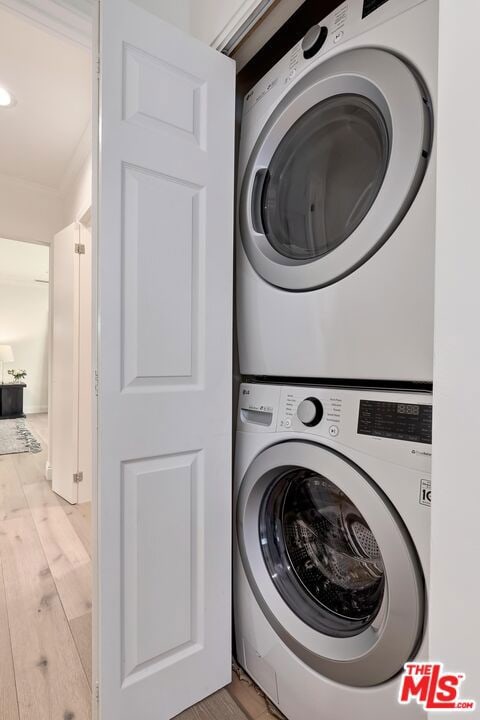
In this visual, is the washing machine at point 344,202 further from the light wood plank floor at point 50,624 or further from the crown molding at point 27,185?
the crown molding at point 27,185

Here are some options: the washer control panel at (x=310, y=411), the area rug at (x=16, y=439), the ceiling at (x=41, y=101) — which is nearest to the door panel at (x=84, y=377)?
the ceiling at (x=41, y=101)

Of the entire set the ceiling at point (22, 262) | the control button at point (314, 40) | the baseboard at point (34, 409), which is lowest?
the baseboard at point (34, 409)

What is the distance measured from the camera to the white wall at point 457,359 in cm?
37

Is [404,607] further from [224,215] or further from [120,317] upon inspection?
[224,215]

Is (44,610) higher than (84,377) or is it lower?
lower

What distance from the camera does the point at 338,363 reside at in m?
0.85

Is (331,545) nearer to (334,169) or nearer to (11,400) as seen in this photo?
(334,169)

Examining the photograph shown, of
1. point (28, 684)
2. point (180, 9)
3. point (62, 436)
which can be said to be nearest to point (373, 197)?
point (180, 9)

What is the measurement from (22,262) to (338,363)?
5.86 metres

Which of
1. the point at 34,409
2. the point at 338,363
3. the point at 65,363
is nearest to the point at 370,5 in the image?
the point at 338,363

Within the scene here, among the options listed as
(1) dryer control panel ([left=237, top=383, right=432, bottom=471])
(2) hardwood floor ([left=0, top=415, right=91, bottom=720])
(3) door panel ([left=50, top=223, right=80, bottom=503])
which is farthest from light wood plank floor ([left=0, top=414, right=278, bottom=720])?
(1) dryer control panel ([left=237, top=383, right=432, bottom=471])

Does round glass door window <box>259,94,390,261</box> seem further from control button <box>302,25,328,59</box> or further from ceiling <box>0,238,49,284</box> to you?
ceiling <box>0,238,49,284</box>

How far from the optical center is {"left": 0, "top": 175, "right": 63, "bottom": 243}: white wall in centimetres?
287

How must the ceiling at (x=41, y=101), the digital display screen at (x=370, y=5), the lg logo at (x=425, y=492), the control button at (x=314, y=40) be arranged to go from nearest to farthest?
the lg logo at (x=425, y=492) < the digital display screen at (x=370, y=5) < the control button at (x=314, y=40) < the ceiling at (x=41, y=101)
